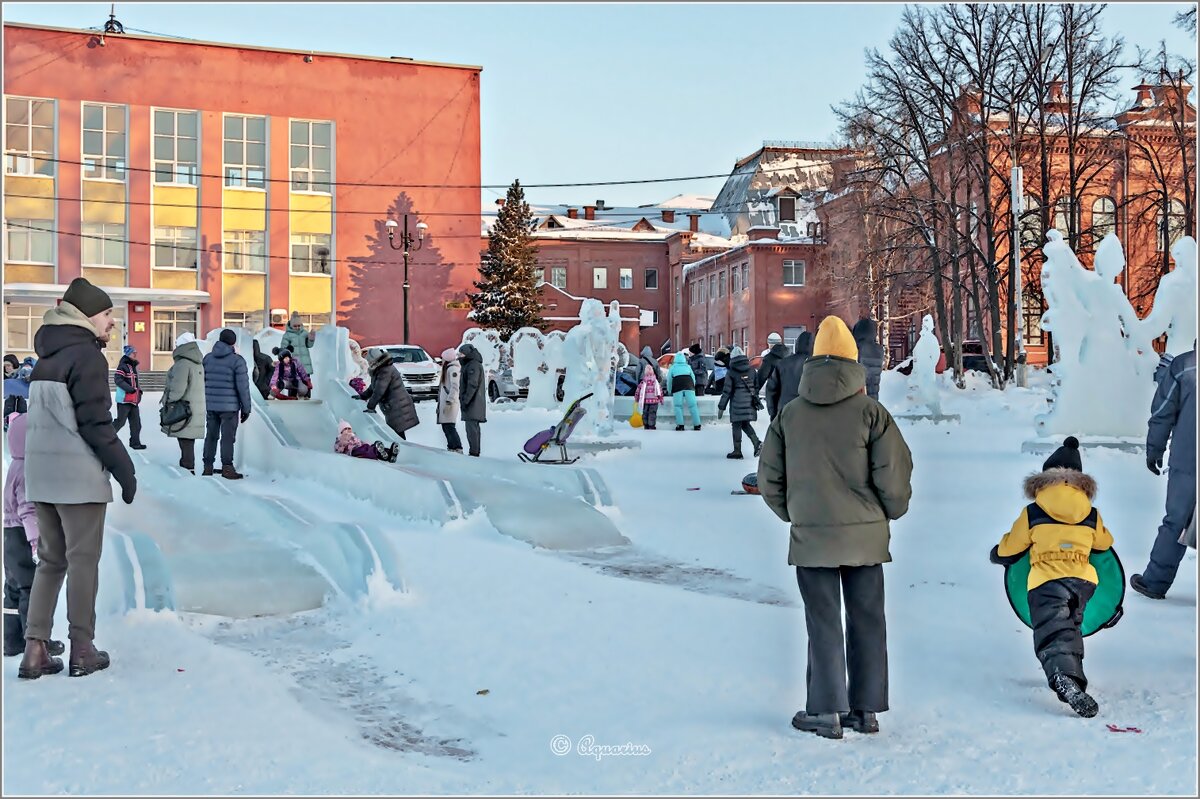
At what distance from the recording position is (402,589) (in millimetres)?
8023

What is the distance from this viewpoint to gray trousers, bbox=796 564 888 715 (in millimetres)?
5246

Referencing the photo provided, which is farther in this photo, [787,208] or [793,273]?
[787,208]

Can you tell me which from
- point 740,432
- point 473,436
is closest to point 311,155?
point 473,436

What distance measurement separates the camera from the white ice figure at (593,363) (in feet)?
63.7

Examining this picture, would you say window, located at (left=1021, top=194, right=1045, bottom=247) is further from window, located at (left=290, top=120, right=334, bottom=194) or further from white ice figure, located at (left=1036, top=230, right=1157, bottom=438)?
window, located at (left=290, top=120, right=334, bottom=194)

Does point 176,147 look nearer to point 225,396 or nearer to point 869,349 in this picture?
point 225,396

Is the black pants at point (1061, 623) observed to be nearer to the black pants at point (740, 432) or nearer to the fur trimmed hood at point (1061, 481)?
the fur trimmed hood at point (1061, 481)

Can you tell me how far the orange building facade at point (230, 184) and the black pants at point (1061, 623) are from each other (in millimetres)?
43218

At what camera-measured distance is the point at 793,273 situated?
63.6 metres

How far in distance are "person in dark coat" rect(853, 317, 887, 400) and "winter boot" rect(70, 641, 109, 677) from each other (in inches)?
350

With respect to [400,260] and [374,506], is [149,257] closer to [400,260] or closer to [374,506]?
[400,260]

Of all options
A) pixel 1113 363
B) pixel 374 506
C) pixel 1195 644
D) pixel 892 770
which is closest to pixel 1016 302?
pixel 1113 363

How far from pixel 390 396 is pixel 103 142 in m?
35.2

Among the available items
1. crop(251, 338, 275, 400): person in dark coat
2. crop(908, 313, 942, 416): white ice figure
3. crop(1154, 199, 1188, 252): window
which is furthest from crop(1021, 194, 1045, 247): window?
crop(251, 338, 275, 400): person in dark coat
